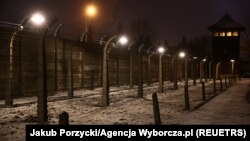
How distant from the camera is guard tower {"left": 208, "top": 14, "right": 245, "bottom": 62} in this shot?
254 feet

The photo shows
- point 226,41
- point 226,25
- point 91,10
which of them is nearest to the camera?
point 91,10

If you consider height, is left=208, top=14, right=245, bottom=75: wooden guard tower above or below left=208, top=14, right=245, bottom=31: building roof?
below

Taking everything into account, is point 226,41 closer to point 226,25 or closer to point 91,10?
point 226,25

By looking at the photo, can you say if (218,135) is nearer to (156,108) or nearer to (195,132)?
(195,132)

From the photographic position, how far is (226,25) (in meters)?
81.4

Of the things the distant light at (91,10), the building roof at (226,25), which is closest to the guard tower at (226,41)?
the building roof at (226,25)

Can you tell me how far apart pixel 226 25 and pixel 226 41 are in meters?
4.95

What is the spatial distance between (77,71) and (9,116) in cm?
A: 1294

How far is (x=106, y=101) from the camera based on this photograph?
16.0 meters

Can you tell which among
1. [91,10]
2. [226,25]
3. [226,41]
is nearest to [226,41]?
[226,41]

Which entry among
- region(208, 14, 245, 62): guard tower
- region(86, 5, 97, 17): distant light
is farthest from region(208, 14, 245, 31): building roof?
region(86, 5, 97, 17): distant light

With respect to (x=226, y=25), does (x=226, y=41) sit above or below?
below

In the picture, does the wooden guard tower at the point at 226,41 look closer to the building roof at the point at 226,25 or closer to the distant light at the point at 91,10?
the building roof at the point at 226,25

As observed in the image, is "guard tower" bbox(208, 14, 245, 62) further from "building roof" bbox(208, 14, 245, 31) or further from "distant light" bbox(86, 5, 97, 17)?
"distant light" bbox(86, 5, 97, 17)
